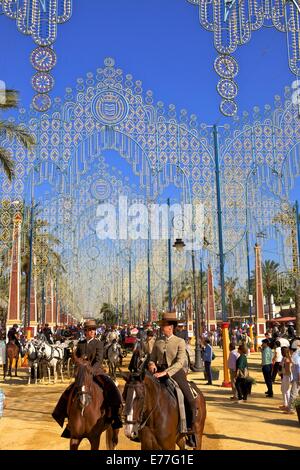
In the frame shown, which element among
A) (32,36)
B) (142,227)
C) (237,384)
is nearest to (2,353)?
(142,227)

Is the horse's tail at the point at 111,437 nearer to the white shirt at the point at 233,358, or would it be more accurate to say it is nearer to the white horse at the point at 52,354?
the white shirt at the point at 233,358

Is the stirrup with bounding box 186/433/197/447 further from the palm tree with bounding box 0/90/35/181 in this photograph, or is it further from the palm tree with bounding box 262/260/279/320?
the palm tree with bounding box 262/260/279/320

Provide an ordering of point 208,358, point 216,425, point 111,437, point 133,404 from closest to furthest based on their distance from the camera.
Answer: point 133,404 < point 111,437 < point 216,425 < point 208,358

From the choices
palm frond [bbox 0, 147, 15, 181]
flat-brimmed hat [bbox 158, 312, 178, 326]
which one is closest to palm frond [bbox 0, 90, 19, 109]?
palm frond [bbox 0, 147, 15, 181]

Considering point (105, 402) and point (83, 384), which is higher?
point (83, 384)

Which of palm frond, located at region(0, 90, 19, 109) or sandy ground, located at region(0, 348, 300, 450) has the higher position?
palm frond, located at region(0, 90, 19, 109)

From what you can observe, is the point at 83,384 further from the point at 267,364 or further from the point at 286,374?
the point at 267,364

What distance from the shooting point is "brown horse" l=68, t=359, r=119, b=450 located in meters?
7.03

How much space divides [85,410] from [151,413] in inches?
53.0

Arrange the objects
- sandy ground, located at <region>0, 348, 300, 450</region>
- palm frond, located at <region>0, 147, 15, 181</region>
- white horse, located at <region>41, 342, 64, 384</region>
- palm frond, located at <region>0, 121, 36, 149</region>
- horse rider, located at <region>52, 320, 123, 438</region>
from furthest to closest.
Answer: white horse, located at <region>41, 342, 64, 384</region> → palm frond, located at <region>0, 147, 15, 181</region> → palm frond, located at <region>0, 121, 36, 149</region> → sandy ground, located at <region>0, 348, 300, 450</region> → horse rider, located at <region>52, 320, 123, 438</region>

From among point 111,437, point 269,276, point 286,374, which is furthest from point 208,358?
point 269,276

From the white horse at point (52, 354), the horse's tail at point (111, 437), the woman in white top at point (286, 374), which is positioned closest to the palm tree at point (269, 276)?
the white horse at point (52, 354)

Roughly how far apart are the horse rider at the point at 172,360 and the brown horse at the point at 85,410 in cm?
96

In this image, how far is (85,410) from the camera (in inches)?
279
